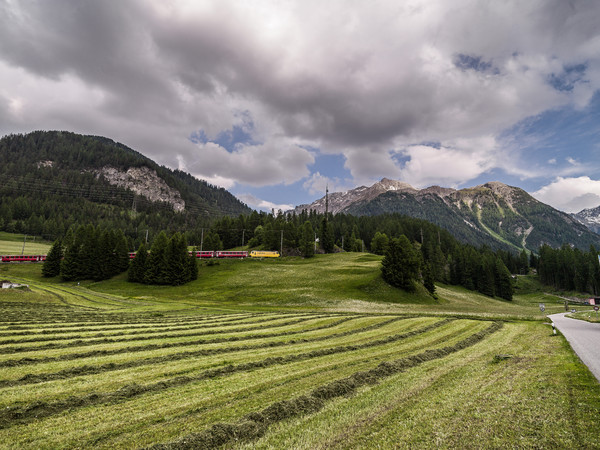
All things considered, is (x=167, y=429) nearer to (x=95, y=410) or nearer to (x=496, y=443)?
(x=95, y=410)

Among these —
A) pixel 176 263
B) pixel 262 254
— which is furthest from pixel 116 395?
pixel 262 254

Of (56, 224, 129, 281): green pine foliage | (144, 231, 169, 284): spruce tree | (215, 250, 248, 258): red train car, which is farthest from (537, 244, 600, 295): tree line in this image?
(56, 224, 129, 281): green pine foliage

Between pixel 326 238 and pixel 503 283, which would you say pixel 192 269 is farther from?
→ pixel 503 283

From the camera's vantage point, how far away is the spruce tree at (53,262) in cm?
8394

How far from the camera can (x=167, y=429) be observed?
7617 millimetres

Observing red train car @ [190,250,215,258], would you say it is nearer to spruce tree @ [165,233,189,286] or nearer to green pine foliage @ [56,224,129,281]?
spruce tree @ [165,233,189,286]

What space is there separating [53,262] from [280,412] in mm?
105059

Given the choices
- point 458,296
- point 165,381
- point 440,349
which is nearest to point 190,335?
point 165,381

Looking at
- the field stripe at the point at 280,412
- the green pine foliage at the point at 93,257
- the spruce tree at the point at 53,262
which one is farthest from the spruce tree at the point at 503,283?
the spruce tree at the point at 53,262

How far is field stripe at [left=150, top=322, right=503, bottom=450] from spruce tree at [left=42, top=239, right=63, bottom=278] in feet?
343

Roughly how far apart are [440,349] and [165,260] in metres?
78.5

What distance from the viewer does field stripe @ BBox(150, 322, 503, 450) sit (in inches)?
277

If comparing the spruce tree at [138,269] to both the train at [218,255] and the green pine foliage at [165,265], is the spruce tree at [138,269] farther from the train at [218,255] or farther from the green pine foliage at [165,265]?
the train at [218,255]

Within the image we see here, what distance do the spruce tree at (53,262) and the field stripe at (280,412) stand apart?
10454 centimetres
